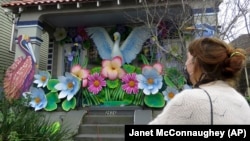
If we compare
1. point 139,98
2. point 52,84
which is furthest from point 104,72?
point 52,84

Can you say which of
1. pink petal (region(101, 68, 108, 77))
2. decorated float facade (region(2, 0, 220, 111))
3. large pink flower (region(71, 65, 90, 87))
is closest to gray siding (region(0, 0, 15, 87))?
decorated float facade (region(2, 0, 220, 111))

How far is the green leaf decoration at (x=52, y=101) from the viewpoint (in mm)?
8453

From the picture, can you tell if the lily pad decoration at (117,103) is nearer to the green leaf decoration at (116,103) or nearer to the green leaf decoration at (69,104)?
the green leaf decoration at (116,103)

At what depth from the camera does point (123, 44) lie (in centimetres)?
1026

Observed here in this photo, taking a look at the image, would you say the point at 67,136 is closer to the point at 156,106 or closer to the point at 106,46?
the point at 156,106

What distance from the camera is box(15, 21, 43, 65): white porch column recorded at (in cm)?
916

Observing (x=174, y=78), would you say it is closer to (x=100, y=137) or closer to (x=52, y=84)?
(x=100, y=137)

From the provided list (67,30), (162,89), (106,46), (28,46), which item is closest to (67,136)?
(162,89)

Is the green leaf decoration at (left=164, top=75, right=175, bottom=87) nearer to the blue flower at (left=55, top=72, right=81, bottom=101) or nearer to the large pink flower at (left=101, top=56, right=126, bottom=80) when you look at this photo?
the large pink flower at (left=101, top=56, right=126, bottom=80)

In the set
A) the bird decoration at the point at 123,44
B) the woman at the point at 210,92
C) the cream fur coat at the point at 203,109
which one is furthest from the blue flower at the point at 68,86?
the cream fur coat at the point at 203,109

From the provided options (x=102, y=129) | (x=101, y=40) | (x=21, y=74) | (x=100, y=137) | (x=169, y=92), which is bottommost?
(x=100, y=137)

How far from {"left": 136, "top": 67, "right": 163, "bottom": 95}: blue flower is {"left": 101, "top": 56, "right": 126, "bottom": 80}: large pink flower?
621 mm

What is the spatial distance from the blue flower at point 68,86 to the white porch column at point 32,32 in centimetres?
128

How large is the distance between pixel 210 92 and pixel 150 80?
654 cm
